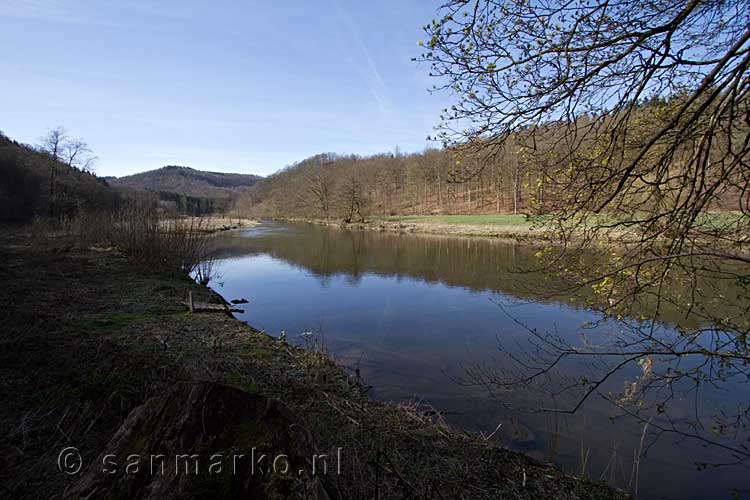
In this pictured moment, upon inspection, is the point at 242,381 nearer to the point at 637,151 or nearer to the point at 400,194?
the point at 637,151

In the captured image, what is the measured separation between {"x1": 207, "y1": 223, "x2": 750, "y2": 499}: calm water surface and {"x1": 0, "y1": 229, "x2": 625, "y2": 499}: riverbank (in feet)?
3.04

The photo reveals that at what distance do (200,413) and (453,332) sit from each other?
867 centimetres

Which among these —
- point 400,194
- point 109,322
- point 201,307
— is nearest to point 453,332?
point 201,307

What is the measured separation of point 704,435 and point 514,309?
21.9ft

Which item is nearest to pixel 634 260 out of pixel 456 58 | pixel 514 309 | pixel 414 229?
pixel 456 58

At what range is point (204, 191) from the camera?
576 ft

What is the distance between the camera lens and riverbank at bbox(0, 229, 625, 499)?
6.21 ft

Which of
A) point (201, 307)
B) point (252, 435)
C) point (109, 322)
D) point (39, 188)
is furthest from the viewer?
point (39, 188)

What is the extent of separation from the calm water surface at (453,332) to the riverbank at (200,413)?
927 mm

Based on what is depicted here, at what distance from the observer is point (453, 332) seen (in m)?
9.96

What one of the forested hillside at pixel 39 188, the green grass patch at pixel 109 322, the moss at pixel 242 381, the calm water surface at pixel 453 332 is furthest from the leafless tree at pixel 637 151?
the forested hillside at pixel 39 188

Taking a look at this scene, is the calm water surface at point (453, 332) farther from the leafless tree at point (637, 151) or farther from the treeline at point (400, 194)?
the treeline at point (400, 194)

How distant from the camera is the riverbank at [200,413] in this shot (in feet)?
6.21

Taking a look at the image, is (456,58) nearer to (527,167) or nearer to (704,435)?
(527,167)
